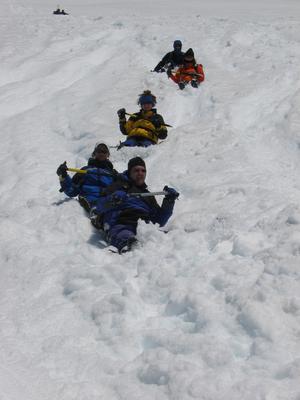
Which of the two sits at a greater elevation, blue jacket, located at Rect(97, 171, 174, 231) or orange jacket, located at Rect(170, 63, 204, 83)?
orange jacket, located at Rect(170, 63, 204, 83)

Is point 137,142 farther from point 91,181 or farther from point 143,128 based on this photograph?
point 91,181

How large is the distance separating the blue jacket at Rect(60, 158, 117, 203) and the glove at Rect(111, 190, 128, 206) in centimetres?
62

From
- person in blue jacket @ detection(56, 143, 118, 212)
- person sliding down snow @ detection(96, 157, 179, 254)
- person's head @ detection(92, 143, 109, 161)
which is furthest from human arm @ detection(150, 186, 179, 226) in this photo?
person's head @ detection(92, 143, 109, 161)

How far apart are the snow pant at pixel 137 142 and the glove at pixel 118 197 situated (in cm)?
275

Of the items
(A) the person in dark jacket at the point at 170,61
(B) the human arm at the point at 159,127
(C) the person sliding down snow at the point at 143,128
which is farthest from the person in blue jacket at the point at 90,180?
(A) the person in dark jacket at the point at 170,61

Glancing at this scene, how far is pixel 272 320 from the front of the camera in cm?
345

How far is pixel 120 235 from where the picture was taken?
5188mm

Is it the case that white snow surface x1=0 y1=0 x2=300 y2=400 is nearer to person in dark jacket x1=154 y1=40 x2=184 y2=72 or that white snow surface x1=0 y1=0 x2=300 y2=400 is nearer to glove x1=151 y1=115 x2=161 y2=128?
glove x1=151 y1=115 x2=161 y2=128

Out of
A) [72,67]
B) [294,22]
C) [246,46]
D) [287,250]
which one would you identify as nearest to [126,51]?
[72,67]

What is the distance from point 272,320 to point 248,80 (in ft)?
27.9

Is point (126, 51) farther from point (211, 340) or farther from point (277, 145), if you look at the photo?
point (211, 340)

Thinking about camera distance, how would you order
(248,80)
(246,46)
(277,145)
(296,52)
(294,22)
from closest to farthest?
1. (277,145)
2. (248,80)
3. (296,52)
4. (246,46)
5. (294,22)

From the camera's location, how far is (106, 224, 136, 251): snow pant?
5.11 meters

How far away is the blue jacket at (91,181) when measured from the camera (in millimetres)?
6465
